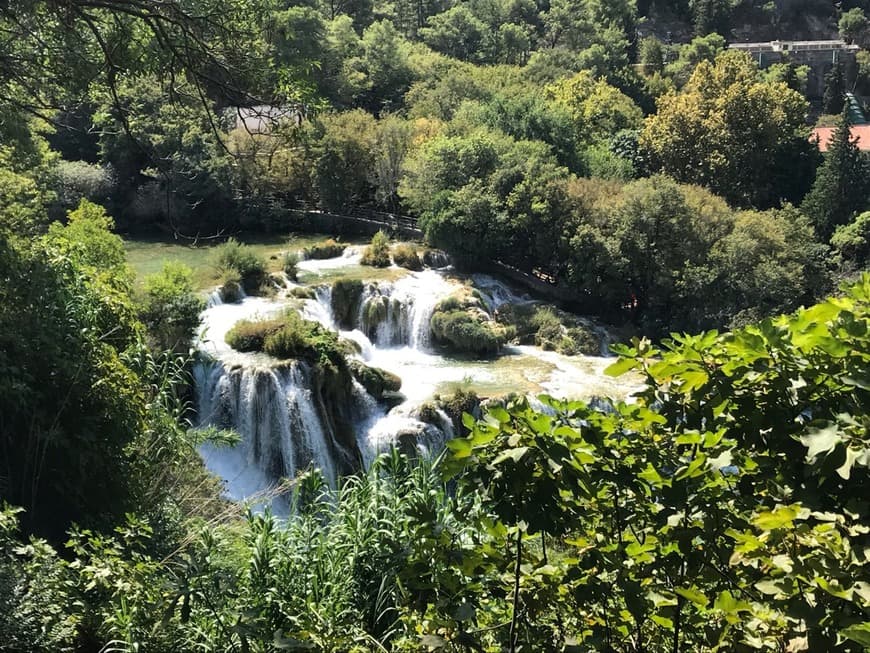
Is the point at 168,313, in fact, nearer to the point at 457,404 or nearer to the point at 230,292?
the point at 230,292

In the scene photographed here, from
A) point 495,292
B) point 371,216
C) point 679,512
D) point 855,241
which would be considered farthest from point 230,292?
point 855,241

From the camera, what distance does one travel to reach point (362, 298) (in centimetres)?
1978

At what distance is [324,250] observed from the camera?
78.1 ft

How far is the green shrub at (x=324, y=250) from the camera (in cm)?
2368

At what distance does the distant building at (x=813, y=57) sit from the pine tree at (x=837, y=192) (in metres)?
26.8

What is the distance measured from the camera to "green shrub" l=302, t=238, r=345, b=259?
2368cm

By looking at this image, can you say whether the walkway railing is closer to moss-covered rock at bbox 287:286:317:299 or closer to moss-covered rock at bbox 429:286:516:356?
moss-covered rock at bbox 429:286:516:356

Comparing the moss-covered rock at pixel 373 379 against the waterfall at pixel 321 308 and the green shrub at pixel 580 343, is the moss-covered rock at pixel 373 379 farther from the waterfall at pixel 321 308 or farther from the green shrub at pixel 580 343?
the green shrub at pixel 580 343

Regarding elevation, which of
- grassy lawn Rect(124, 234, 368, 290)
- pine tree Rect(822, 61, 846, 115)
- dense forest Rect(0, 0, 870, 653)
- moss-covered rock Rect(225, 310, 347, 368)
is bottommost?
moss-covered rock Rect(225, 310, 347, 368)

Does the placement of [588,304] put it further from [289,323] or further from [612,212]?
[289,323]

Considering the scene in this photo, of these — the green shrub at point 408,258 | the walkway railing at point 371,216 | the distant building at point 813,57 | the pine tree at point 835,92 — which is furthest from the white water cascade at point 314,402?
the distant building at point 813,57

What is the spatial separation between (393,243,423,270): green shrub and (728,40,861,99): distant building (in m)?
41.2

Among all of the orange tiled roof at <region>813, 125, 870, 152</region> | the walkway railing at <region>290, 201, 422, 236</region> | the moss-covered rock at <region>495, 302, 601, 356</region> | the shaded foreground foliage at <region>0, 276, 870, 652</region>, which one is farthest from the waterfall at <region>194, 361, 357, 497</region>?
the orange tiled roof at <region>813, 125, 870, 152</region>

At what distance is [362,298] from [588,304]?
295 inches
